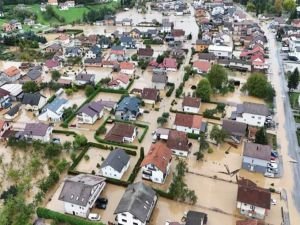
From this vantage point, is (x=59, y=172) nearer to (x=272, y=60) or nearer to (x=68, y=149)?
(x=68, y=149)

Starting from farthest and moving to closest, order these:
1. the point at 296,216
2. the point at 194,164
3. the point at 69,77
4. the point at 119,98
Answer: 1. the point at 69,77
2. the point at 119,98
3. the point at 194,164
4. the point at 296,216

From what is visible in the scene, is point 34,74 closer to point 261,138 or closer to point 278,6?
point 261,138

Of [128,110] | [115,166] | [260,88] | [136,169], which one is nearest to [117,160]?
[115,166]

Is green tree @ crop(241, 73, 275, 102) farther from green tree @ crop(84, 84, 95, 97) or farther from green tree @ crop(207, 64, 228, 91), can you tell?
green tree @ crop(84, 84, 95, 97)

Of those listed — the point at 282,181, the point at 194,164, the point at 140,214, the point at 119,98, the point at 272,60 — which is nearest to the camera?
the point at 140,214

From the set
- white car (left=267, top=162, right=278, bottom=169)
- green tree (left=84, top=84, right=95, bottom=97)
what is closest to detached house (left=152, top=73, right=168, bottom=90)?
green tree (left=84, top=84, right=95, bottom=97)

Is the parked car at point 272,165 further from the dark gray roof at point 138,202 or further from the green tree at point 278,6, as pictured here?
the green tree at point 278,6

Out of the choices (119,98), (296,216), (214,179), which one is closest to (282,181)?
(296,216)

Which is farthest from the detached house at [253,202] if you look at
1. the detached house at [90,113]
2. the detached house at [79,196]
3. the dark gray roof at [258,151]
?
the detached house at [90,113]
